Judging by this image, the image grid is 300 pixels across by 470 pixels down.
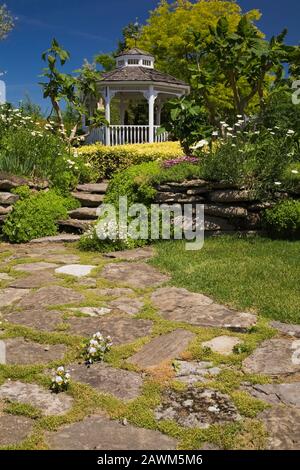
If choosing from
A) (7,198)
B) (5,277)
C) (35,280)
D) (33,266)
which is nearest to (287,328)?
(35,280)

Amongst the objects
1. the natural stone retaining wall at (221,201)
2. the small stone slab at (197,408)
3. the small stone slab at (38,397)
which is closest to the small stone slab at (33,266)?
the natural stone retaining wall at (221,201)

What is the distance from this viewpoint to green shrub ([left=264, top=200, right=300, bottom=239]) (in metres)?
7.54

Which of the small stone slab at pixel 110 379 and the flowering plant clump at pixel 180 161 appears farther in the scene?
the flowering plant clump at pixel 180 161

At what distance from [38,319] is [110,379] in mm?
1402

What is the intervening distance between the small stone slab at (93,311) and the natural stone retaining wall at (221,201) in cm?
378

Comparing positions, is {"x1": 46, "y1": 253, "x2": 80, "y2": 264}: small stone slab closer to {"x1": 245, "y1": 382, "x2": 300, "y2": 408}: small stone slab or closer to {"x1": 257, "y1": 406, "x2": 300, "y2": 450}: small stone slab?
{"x1": 245, "y1": 382, "x2": 300, "y2": 408}: small stone slab

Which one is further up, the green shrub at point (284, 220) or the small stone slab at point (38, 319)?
the green shrub at point (284, 220)

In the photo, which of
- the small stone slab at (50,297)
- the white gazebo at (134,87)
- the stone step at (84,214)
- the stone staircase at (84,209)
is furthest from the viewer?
the white gazebo at (134,87)

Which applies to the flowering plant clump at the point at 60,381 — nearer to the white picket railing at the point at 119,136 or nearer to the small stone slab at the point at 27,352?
the small stone slab at the point at 27,352

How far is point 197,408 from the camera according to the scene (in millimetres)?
3072

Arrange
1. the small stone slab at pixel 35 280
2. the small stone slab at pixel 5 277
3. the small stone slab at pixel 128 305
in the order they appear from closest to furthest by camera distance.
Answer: the small stone slab at pixel 128 305 < the small stone slab at pixel 35 280 < the small stone slab at pixel 5 277

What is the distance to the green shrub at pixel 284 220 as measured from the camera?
7.54m

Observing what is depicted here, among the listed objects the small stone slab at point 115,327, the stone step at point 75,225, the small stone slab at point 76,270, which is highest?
the stone step at point 75,225
